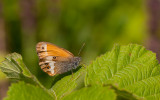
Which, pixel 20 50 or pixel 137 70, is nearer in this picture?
pixel 137 70

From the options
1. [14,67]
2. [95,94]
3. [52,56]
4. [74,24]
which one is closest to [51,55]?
[52,56]

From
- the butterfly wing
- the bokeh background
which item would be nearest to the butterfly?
the butterfly wing

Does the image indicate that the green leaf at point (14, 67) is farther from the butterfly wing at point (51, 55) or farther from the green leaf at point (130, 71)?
the butterfly wing at point (51, 55)

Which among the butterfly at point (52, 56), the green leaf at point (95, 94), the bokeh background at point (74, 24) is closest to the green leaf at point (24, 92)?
the green leaf at point (95, 94)

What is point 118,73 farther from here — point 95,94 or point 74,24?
point 74,24

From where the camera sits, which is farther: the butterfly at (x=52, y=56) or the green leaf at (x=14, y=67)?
the butterfly at (x=52, y=56)

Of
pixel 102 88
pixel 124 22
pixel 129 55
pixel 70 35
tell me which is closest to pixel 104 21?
pixel 124 22

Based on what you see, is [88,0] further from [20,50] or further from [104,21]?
[20,50]
